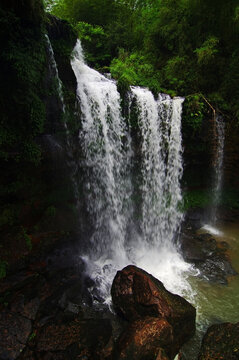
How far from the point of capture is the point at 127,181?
737 centimetres

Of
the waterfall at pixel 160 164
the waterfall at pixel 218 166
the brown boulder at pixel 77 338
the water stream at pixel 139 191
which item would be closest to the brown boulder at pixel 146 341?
the brown boulder at pixel 77 338

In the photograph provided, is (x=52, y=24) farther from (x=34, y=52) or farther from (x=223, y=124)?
(x=223, y=124)

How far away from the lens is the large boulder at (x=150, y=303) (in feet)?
13.5

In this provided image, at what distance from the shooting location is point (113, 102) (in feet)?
21.9

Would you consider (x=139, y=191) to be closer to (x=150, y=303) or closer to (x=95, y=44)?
(x=150, y=303)

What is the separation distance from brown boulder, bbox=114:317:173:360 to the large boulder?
0.27 meters

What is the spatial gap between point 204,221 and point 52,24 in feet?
30.1

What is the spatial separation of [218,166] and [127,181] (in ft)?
14.1

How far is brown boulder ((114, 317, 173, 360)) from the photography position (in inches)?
137

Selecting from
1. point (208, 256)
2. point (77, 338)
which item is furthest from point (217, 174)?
point (77, 338)

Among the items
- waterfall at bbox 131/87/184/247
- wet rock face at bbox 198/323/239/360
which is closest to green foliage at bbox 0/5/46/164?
waterfall at bbox 131/87/184/247

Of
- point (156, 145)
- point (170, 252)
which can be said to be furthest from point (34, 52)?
point (170, 252)

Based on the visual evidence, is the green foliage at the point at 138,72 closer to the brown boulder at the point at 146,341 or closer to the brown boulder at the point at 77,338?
the brown boulder at the point at 146,341

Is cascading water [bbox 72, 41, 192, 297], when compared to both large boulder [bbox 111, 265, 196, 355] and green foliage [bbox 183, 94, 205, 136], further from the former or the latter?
large boulder [bbox 111, 265, 196, 355]
